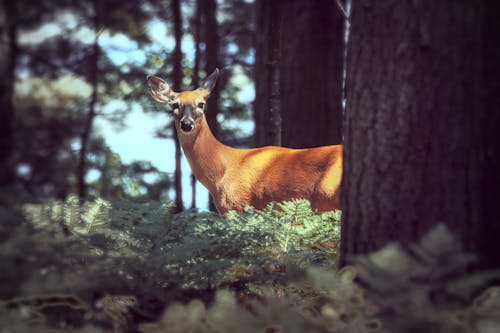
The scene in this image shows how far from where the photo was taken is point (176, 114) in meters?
8.25

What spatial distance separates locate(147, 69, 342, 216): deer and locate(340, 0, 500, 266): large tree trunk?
3.65m

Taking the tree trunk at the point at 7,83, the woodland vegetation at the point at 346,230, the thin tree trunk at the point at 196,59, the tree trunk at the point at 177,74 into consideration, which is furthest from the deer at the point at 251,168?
the thin tree trunk at the point at 196,59

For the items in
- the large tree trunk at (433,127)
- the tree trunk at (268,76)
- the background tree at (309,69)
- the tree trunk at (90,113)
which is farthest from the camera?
the tree trunk at (90,113)

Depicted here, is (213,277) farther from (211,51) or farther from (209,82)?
(211,51)

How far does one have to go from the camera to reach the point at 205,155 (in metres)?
8.26

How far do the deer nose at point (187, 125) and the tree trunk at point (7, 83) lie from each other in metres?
3.75

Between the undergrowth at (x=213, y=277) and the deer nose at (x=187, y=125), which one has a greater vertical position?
the deer nose at (x=187, y=125)

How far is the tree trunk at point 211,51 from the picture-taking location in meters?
13.6

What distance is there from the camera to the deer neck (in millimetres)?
8055

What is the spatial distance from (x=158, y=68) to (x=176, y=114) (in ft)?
23.3

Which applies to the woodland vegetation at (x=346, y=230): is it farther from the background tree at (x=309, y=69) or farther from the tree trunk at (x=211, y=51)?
the tree trunk at (x=211, y=51)

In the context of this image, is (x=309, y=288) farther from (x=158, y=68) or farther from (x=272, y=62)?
(x=158, y=68)

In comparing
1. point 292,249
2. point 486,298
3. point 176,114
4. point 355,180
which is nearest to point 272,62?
point 176,114

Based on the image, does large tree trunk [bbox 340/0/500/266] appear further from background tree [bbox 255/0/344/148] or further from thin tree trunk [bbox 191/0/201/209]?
thin tree trunk [bbox 191/0/201/209]
